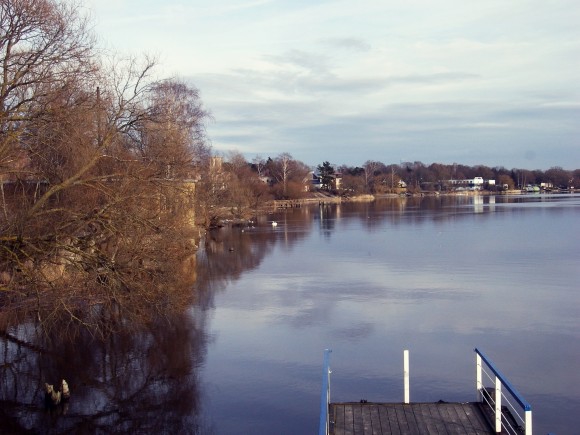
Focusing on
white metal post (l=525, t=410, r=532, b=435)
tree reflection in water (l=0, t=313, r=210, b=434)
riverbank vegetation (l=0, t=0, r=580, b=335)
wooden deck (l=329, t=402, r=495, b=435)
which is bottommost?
tree reflection in water (l=0, t=313, r=210, b=434)

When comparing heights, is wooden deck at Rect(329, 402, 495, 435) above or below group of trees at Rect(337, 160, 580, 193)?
below

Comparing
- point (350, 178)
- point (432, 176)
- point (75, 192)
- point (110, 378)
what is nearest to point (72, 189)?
point (75, 192)

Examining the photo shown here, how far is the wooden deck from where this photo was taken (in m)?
6.54

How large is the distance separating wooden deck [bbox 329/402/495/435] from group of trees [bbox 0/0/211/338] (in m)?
4.87

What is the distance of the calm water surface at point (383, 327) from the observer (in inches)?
382

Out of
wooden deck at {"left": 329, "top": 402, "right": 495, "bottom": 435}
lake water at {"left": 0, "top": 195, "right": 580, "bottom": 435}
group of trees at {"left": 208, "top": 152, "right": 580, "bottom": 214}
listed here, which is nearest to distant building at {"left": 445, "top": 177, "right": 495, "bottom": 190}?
group of trees at {"left": 208, "top": 152, "right": 580, "bottom": 214}

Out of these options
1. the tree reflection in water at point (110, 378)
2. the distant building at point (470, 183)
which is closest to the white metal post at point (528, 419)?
the tree reflection in water at point (110, 378)

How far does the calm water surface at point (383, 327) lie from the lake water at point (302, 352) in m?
0.04

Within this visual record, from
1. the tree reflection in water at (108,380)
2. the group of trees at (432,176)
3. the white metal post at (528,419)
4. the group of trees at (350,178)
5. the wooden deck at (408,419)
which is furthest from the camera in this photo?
the group of trees at (432,176)

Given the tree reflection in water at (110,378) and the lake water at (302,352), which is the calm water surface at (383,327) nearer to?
the lake water at (302,352)

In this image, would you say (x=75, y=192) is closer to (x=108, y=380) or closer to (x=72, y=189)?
(x=72, y=189)

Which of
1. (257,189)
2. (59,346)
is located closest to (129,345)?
(59,346)

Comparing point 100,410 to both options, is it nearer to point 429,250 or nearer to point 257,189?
point 429,250

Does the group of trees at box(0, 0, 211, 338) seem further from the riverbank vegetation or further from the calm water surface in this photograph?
the calm water surface
